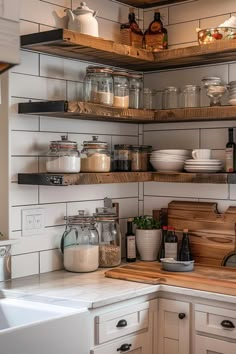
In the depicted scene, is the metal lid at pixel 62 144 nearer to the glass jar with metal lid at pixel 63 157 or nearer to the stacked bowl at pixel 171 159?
the glass jar with metal lid at pixel 63 157

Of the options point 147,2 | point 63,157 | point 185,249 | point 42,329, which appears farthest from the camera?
point 147,2

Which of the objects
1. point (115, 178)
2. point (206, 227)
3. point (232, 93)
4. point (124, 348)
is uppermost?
point (232, 93)

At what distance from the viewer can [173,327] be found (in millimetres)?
2596

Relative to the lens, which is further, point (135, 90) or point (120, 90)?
point (135, 90)

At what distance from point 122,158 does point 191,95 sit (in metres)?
0.51

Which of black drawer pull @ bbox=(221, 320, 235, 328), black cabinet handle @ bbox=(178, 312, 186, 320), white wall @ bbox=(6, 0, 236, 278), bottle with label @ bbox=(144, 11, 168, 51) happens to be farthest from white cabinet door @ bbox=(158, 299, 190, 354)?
bottle with label @ bbox=(144, 11, 168, 51)

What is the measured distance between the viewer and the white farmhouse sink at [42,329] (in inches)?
76.0

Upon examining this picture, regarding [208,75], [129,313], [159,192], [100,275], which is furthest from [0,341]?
[208,75]

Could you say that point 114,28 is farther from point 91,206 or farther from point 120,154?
point 91,206

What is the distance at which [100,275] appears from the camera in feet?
9.17

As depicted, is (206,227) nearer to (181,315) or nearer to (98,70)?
(181,315)

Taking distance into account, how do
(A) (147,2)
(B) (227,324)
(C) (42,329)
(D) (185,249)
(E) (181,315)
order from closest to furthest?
1. (C) (42,329)
2. (B) (227,324)
3. (E) (181,315)
4. (D) (185,249)
5. (A) (147,2)

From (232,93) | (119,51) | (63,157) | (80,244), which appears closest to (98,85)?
(119,51)

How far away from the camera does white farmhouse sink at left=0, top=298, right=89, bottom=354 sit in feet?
6.33
